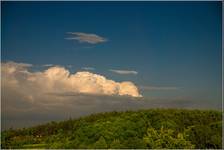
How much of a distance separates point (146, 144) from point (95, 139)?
350 mm

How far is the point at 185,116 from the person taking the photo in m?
4.03

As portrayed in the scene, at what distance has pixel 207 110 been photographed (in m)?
4.05

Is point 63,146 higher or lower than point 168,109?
lower

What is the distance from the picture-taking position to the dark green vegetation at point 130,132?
3855 millimetres

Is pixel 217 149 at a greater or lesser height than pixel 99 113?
lesser

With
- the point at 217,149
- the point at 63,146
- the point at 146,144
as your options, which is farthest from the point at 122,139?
the point at 217,149

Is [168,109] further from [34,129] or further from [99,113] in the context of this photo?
[34,129]

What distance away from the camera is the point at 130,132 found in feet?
12.7

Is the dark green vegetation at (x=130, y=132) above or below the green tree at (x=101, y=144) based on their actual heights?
above

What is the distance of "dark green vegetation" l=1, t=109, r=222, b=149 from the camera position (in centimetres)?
386

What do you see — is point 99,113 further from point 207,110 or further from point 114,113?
point 207,110

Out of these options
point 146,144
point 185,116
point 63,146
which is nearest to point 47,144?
point 63,146

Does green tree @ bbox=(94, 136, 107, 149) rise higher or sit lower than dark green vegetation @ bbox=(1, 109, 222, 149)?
lower

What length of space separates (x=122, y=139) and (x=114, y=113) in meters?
0.24
